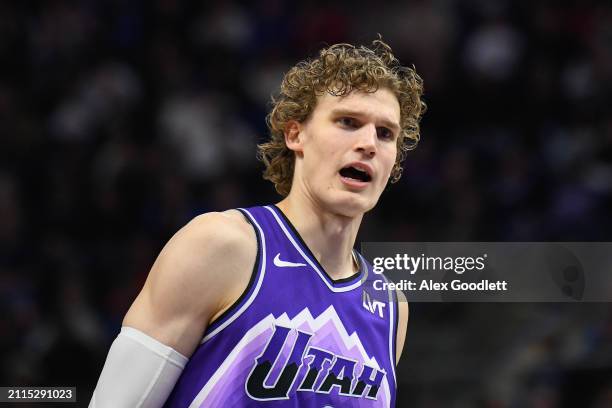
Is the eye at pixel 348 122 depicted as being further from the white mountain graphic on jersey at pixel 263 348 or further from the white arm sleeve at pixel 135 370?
the white arm sleeve at pixel 135 370

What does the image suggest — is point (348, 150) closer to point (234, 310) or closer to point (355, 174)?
point (355, 174)

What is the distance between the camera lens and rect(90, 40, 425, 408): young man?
113 inches

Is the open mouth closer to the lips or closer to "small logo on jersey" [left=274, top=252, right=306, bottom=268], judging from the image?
the lips

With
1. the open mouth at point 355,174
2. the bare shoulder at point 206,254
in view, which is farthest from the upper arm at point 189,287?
the open mouth at point 355,174

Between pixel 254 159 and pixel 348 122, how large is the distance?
13.4ft

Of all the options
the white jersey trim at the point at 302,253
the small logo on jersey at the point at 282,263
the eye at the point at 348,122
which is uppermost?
the eye at the point at 348,122

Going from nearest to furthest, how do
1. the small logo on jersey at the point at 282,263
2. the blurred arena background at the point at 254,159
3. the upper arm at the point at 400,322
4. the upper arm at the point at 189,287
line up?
the upper arm at the point at 189,287 < the small logo on jersey at the point at 282,263 < the upper arm at the point at 400,322 < the blurred arena background at the point at 254,159

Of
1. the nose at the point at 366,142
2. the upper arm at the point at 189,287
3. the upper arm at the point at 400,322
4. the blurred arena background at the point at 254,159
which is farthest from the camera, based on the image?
the blurred arena background at the point at 254,159

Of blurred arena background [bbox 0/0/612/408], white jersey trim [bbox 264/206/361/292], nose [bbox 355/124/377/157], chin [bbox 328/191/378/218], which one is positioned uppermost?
blurred arena background [bbox 0/0/612/408]

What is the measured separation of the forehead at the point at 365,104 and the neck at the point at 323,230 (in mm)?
363

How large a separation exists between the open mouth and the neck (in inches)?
5.9

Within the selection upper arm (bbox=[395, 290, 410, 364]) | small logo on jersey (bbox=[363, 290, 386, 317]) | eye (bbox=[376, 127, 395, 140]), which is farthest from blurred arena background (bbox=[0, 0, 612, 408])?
eye (bbox=[376, 127, 395, 140])

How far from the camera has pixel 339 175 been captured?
3303 mm

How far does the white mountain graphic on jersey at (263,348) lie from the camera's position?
293cm
